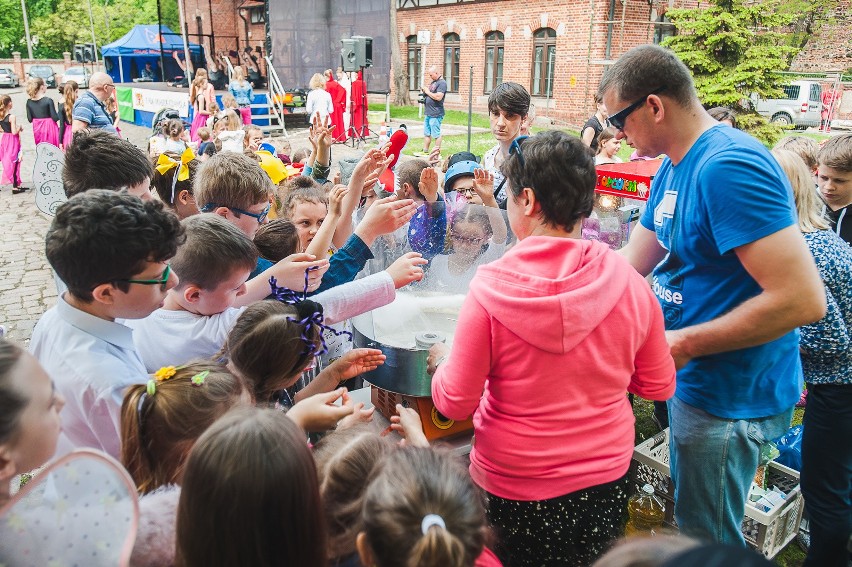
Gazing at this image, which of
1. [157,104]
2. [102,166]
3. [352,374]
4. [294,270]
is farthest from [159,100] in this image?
[352,374]

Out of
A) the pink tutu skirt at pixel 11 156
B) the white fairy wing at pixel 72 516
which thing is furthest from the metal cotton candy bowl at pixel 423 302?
the pink tutu skirt at pixel 11 156

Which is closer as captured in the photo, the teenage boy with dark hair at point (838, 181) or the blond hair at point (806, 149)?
the teenage boy with dark hair at point (838, 181)

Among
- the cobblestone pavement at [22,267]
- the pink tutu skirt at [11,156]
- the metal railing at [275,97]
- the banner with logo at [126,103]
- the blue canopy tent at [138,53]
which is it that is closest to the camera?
the cobblestone pavement at [22,267]

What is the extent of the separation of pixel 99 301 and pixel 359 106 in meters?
13.3

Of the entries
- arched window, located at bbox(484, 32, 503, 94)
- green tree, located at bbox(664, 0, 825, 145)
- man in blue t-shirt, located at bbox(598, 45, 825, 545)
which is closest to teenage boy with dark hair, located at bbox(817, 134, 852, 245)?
man in blue t-shirt, located at bbox(598, 45, 825, 545)

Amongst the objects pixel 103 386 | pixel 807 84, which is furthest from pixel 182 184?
pixel 807 84

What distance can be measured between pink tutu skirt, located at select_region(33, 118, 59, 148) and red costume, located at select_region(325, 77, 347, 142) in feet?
18.9

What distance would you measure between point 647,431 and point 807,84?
57.8 ft

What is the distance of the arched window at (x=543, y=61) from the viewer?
729 inches

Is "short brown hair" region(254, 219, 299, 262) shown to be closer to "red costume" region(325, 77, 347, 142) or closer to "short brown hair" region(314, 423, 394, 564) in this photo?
"short brown hair" region(314, 423, 394, 564)

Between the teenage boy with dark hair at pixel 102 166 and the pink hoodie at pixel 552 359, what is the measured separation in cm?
175

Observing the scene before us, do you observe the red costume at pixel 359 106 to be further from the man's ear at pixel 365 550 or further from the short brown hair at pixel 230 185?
the man's ear at pixel 365 550

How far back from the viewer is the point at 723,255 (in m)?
1.65

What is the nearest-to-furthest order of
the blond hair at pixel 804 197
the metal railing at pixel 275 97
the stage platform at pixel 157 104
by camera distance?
the blond hair at pixel 804 197 < the stage platform at pixel 157 104 < the metal railing at pixel 275 97
